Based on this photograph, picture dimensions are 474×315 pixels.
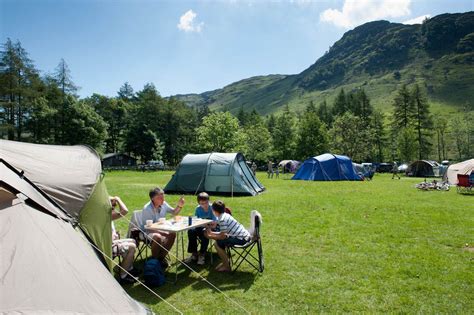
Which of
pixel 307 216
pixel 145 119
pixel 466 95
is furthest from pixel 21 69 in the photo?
pixel 466 95

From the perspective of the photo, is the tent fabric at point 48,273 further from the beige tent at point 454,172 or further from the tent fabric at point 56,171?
the beige tent at point 454,172

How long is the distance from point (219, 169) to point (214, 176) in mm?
418

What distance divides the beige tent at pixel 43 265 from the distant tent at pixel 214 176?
40.0ft

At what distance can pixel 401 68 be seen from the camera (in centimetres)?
15062

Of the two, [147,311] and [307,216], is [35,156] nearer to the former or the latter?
[147,311]

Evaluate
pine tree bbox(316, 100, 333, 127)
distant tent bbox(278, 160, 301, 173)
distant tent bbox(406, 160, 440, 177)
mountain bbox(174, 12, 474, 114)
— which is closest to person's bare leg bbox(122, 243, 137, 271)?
distant tent bbox(406, 160, 440, 177)

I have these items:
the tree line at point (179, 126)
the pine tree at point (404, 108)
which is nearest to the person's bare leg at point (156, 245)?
the tree line at point (179, 126)

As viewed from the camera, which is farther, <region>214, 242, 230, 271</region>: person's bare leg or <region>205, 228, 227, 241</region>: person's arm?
<region>214, 242, 230, 271</region>: person's bare leg

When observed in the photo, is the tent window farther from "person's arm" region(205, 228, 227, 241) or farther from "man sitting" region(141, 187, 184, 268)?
"person's arm" region(205, 228, 227, 241)

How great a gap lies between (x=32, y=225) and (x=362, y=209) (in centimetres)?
1118

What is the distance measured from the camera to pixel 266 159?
189 feet

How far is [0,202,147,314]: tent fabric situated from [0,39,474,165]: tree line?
1565 inches

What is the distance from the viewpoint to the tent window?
52.5ft

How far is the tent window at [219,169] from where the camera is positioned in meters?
16.0
